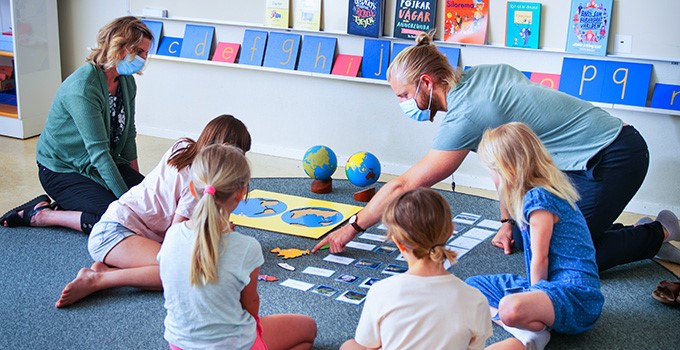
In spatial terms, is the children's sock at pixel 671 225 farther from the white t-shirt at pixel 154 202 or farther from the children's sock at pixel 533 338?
the white t-shirt at pixel 154 202

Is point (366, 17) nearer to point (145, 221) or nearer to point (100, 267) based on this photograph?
point (145, 221)

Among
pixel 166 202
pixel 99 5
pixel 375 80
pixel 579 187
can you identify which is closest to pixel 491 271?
→ pixel 579 187

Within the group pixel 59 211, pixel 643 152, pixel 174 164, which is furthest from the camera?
pixel 59 211

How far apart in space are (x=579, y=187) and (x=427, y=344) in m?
1.39

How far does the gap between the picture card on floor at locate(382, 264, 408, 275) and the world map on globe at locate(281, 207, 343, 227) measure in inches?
20.8

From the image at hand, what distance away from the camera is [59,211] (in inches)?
128

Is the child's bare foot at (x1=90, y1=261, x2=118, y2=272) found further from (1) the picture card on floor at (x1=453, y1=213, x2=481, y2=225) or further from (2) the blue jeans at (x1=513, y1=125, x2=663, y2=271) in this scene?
(2) the blue jeans at (x1=513, y1=125, x2=663, y2=271)

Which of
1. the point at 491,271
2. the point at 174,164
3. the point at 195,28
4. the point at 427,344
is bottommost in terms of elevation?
the point at 491,271

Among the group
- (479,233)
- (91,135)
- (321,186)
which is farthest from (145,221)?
(479,233)

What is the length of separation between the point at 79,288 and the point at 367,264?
108 centimetres

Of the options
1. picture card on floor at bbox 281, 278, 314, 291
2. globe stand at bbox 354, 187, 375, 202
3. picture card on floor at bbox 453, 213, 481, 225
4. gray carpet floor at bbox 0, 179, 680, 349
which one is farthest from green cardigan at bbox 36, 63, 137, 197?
picture card on floor at bbox 453, 213, 481, 225

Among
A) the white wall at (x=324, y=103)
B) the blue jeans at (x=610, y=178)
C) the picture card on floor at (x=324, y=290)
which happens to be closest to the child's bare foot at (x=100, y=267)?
the picture card on floor at (x=324, y=290)

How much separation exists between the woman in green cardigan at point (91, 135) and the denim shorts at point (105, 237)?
1.14 ft

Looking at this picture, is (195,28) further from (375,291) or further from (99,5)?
(375,291)
